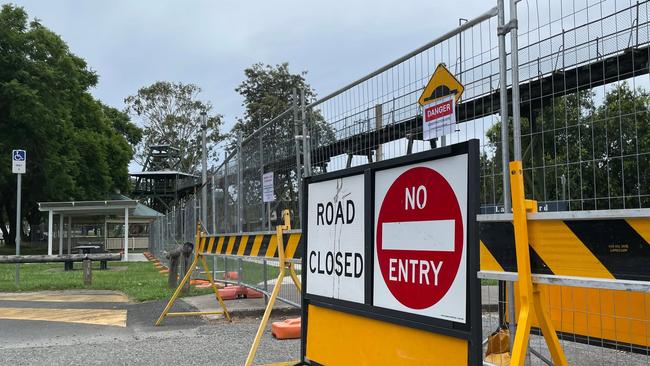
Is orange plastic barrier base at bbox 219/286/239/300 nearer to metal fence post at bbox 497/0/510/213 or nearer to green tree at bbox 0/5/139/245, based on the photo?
metal fence post at bbox 497/0/510/213

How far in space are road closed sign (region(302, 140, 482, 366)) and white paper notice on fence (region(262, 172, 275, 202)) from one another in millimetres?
4471

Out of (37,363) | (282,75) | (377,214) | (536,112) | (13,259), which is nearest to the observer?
(377,214)

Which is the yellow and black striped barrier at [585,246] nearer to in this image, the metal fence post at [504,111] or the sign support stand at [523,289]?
the sign support stand at [523,289]

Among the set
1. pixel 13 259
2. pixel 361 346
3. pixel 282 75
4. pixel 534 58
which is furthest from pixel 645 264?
pixel 282 75

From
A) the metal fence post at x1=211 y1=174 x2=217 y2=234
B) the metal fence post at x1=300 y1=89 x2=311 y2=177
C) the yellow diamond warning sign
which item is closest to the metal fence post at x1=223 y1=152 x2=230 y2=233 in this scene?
the metal fence post at x1=211 y1=174 x2=217 y2=234

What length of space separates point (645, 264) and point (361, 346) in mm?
1647

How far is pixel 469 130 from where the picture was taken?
443 centimetres

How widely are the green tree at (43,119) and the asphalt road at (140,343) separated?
23.4 m

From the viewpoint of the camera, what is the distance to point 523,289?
250 centimetres

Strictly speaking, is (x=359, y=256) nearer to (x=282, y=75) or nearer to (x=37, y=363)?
(x=37, y=363)

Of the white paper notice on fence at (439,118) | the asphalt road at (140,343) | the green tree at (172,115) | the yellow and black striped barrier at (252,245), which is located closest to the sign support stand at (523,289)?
the white paper notice on fence at (439,118)

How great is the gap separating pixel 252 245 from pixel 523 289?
4126mm

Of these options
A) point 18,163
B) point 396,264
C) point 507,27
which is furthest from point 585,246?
point 18,163

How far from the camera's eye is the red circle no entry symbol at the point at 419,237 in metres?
2.77
